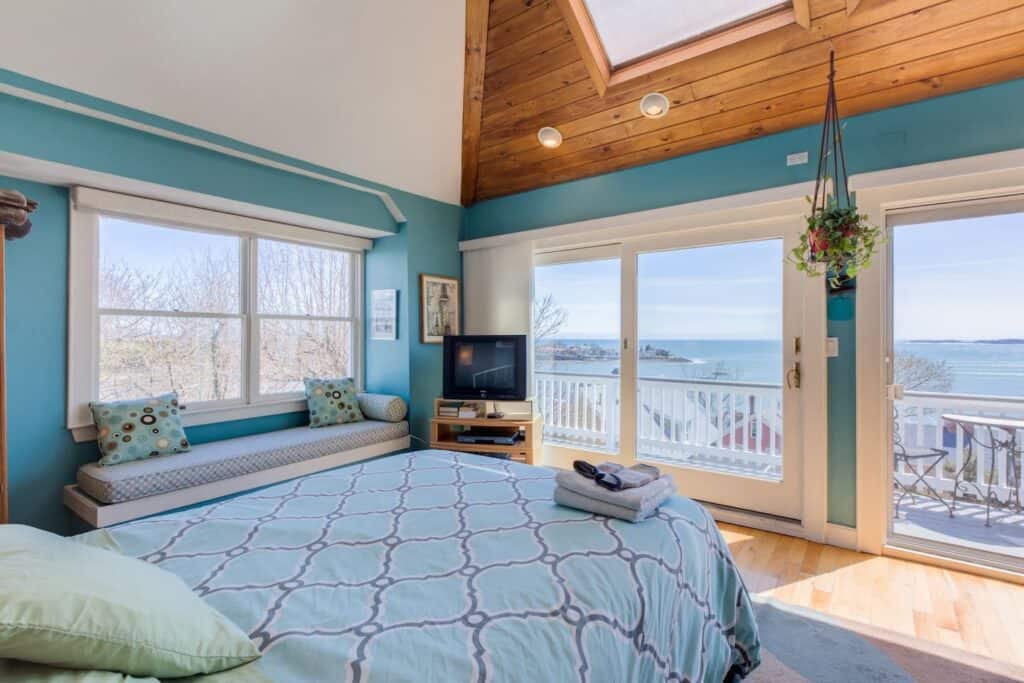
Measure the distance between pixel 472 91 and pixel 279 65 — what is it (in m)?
1.30

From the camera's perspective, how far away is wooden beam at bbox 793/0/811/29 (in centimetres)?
230

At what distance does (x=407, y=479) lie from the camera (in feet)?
6.17

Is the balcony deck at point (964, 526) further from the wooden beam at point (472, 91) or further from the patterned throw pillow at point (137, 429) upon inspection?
the patterned throw pillow at point (137, 429)

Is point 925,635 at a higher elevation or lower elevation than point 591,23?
lower

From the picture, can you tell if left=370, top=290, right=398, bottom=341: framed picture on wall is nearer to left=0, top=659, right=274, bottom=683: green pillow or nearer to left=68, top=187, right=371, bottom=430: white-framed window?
left=68, top=187, right=371, bottom=430: white-framed window

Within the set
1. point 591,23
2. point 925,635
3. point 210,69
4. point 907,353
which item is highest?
point 591,23

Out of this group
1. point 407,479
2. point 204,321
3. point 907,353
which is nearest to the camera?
point 407,479

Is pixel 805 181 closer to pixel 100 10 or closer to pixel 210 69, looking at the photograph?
pixel 210 69

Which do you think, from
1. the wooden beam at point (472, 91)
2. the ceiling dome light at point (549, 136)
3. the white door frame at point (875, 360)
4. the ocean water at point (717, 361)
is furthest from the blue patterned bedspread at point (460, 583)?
the wooden beam at point (472, 91)

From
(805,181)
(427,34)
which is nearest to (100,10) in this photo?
(427,34)

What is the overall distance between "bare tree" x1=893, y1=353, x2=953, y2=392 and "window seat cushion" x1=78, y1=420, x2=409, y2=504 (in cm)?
336

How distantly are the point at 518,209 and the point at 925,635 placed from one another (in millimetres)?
3562

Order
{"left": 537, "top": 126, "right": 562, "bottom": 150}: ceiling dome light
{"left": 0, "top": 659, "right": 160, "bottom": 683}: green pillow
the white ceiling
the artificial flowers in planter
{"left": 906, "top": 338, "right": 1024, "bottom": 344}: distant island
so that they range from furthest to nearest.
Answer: {"left": 537, "top": 126, "right": 562, "bottom": 150}: ceiling dome light, {"left": 906, "top": 338, "right": 1024, "bottom": 344}: distant island, the white ceiling, the artificial flowers in planter, {"left": 0, "top": 659, "right": 160, "bottom": 683}: green pillow

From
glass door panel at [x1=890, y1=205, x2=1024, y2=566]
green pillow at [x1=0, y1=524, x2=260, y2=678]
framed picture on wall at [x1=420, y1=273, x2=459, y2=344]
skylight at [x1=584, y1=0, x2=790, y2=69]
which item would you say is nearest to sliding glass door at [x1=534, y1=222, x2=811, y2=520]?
glass door panel at [x1=890, y1=205, x2=1024, y2=566]
